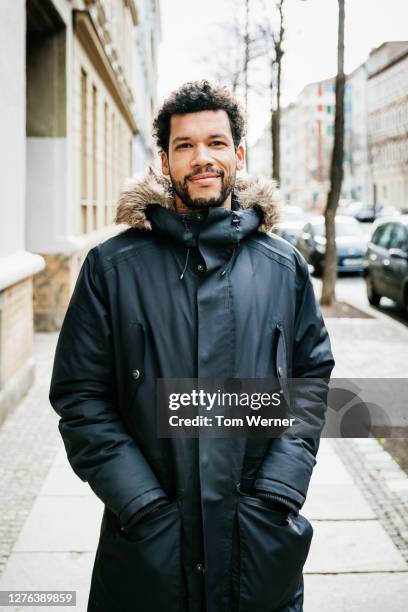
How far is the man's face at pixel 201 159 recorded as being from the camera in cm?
226

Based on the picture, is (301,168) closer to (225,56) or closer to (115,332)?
(225,56)

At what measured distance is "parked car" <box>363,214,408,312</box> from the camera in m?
13.0

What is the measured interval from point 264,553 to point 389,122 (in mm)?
78316

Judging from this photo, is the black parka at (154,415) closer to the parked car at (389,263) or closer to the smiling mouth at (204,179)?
the smiling mouth at (204,179)

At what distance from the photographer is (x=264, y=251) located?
2344mm

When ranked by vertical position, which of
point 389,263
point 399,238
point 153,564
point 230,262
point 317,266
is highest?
point 230,262

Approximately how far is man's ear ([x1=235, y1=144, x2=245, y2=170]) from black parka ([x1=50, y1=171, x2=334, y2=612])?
222mm

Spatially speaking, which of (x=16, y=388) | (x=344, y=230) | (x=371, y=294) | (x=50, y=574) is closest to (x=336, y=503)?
(x=50, y=574)

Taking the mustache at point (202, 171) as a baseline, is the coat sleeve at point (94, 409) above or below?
below

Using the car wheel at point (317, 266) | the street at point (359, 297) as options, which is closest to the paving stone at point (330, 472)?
the street at point (359, 297)

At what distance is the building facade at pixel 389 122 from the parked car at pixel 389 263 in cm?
5884

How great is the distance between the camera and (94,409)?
216cm

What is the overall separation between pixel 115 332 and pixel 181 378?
8.9 inches

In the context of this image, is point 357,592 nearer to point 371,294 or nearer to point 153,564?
point 153,564
